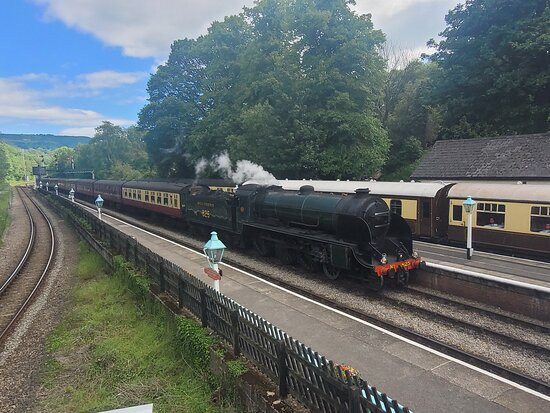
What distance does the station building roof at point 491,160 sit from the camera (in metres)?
19.1

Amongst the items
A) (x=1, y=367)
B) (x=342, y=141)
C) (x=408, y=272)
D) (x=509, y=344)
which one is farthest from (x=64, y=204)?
Result: (x=509, y=344)

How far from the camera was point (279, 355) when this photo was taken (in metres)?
5.56

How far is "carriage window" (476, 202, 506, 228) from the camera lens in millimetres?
15531

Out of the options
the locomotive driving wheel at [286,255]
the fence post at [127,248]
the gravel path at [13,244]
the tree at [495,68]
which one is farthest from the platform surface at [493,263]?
the gravel path at [13,244]

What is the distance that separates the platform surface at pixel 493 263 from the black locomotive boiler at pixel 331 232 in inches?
104

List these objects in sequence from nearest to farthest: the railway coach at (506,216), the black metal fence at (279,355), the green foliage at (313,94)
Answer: the black metal fence at (279,355)
the railway coach at (506,216)
the green foliage at (313,94)

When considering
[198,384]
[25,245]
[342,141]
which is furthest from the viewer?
[342,141]

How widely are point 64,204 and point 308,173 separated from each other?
25.6 meters

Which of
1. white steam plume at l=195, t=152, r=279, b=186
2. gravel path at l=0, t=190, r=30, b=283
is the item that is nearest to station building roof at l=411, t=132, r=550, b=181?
white steam plume at l=195, t=152, r=279, b=186

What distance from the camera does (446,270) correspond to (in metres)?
11.7

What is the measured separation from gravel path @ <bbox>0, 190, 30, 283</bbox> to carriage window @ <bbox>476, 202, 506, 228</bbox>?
19.3 m

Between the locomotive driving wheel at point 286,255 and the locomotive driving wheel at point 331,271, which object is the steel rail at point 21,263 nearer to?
the locomotive driving wheel at point 286,255

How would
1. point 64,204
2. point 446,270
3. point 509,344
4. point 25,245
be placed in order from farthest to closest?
point 64,204
point 25,245
point 446,270
point 509,344

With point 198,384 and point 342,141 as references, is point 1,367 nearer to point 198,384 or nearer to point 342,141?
point 198,384
